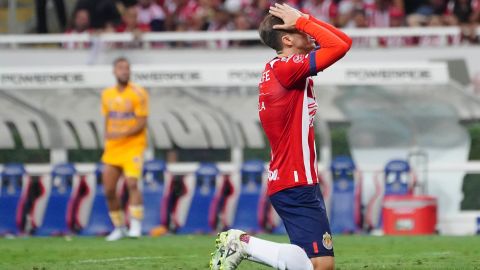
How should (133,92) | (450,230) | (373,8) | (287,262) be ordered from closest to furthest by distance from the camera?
Result: (287,262) → (133,92) → (450,230) → (373,8)

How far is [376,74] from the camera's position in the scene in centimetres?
1839

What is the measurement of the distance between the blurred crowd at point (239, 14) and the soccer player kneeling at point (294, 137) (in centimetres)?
1105

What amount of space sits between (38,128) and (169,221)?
8.20ft

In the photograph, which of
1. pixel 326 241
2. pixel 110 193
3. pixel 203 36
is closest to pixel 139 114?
pixel 110 193

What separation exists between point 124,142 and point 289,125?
801 centimetres

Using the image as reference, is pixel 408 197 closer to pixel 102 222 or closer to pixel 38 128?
pixel 102 222

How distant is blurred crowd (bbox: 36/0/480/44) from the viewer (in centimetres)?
2033

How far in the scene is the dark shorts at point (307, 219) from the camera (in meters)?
8.87

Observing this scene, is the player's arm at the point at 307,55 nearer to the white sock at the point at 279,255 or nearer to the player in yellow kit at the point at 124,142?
the white sock at the point at 279,255

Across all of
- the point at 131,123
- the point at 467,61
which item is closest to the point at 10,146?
the point at 131,123

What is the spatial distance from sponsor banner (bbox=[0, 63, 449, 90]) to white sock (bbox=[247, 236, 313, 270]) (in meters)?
9.44

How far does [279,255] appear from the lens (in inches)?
351

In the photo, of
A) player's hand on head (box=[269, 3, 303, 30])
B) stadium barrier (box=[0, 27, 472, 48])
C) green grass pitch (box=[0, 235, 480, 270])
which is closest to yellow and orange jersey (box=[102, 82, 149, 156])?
green grass pitch (box=[0, 235, 480, 270])

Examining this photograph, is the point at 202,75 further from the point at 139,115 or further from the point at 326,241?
the point at 326,241
